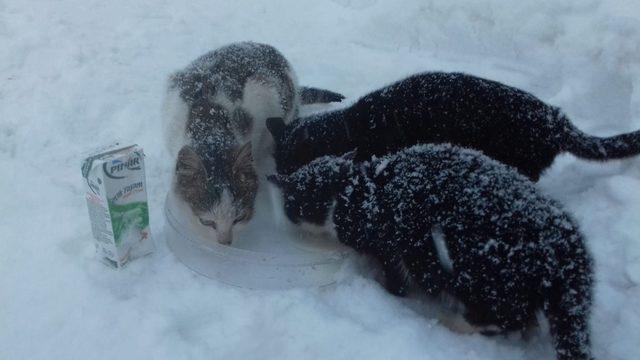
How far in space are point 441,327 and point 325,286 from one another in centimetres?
65

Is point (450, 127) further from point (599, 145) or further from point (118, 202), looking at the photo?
point (118, 202)

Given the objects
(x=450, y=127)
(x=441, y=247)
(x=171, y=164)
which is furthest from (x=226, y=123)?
(x=441, y=247)

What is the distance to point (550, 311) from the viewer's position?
7.90ft

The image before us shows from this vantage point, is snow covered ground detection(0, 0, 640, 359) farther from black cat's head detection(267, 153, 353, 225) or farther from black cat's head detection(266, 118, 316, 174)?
black cat's head detection(266, 118, 316, 174)

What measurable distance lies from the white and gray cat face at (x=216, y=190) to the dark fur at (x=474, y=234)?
521 millimetres

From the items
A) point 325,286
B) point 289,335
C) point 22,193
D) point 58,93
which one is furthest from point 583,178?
point 58,93

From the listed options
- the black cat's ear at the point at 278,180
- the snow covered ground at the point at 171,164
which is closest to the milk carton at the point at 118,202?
the snow covered ground at the point at 171,164

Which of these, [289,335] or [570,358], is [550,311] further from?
[289,335]

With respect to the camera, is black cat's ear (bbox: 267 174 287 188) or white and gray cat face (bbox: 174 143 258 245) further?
black cat's ear (bbox: 267 174 287 188)

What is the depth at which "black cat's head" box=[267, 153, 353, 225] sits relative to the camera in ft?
10.4

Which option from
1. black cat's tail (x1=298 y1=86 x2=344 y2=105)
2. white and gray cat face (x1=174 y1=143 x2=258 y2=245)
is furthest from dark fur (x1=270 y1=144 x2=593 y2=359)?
black cat's tail (x1=298 y1=86 x2=344 y2=105)

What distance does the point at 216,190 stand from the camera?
10.3 ft

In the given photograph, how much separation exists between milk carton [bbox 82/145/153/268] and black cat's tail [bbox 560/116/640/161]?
2.59 m

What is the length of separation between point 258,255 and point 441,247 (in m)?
0.99
